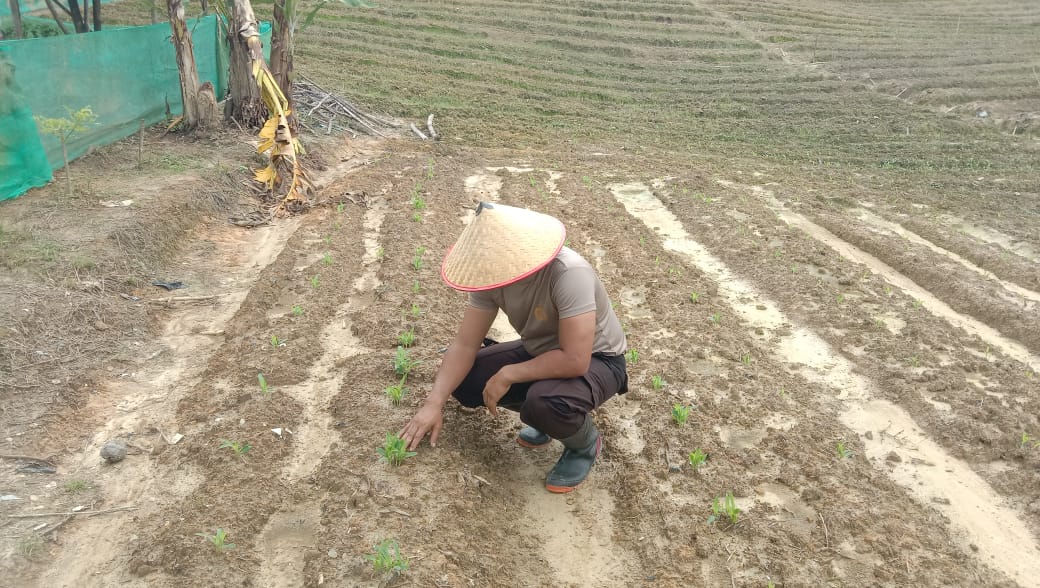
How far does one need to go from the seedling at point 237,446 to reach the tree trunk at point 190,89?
267 inches

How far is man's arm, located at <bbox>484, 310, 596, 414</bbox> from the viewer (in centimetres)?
304

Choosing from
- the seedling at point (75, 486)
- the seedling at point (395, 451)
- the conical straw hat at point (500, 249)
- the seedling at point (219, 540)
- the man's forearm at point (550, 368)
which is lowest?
the seedling at point (75, 486)

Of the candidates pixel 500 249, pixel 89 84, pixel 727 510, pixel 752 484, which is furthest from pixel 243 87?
pixel 727 510

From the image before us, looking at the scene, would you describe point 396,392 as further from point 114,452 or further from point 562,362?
point 114,452

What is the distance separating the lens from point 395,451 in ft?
11.0

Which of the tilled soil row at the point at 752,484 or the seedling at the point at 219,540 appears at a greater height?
the tilled soil row at the point at 752,484

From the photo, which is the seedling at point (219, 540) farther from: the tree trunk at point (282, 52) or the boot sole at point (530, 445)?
the tree trunk at point (282, 52)

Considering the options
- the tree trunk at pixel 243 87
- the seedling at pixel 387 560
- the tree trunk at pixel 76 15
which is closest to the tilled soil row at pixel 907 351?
the seedling at pixel 387 560

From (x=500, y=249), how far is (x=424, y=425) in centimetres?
92

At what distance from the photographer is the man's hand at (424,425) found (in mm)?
3340

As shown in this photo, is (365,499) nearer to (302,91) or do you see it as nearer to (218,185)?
(218,185)

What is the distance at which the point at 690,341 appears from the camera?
4.97 meters

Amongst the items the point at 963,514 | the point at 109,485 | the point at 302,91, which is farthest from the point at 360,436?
the point at 302,91

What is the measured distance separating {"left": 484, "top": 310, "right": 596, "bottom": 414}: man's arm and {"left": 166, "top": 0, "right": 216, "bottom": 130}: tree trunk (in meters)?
7.60
